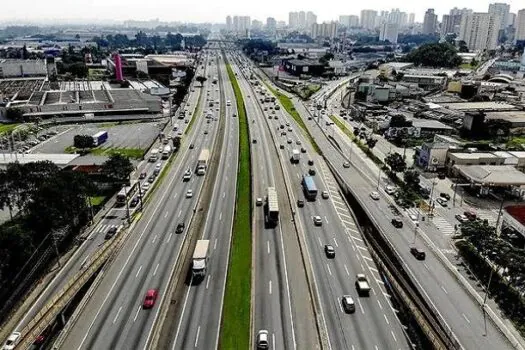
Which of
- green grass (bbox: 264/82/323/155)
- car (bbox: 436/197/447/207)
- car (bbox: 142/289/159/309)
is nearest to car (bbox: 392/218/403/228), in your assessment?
car (bbox: 436/197/447/207)

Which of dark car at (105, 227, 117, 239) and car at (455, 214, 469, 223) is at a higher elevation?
car at (455, 214, 469, 223)

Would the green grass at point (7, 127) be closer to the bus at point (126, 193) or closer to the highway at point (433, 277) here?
the bus at point (126, 193)

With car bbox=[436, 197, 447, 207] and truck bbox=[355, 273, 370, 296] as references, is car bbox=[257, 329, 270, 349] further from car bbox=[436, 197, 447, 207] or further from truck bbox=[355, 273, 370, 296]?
car bbox=[436, 197, 447, 207]

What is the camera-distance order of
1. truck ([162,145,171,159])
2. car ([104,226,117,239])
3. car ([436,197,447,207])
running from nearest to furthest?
car ([104,226,117,239])
car ([436,197,447,207])
truck ([162,145,171,159])

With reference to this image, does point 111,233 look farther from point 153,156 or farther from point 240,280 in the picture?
point 153,156

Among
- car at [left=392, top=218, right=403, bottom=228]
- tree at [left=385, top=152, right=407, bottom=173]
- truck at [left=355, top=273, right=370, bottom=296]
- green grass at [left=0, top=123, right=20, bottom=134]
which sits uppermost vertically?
tree at [left=385, top=152, right=407, bottom=173]

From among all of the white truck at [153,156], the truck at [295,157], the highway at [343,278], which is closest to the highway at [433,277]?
the highway at [343,278]
